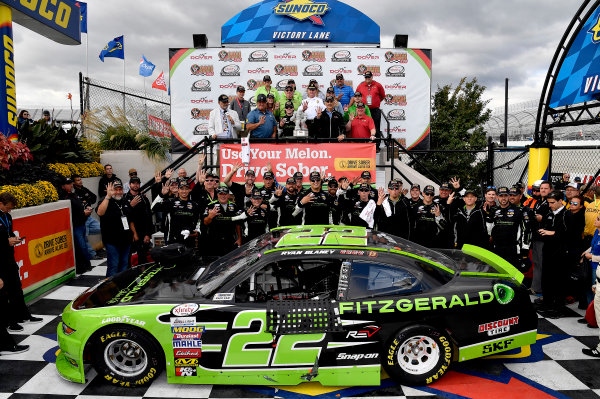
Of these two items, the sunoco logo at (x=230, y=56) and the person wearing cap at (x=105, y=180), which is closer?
the person wearing cap at (x=105, y=180)

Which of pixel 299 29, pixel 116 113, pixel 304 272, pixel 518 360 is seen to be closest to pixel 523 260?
pixel 518 360

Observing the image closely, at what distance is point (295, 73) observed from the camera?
42.0 feet

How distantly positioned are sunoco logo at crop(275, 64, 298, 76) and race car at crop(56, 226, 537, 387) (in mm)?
9591

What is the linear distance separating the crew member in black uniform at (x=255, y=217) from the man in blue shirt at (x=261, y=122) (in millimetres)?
3104

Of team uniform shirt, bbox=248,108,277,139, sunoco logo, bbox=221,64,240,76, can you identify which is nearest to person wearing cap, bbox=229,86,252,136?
team uniform shirt, bbox=248,108,277,139

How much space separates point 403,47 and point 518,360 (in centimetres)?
1034

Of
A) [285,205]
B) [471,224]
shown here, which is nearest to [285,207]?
[285,205]

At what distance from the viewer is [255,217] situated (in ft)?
21.0

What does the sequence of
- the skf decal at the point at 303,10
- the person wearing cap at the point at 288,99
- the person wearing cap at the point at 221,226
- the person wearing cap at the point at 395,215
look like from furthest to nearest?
1. the skf decal at the point at 303,10
2. the person wearing cap at the point at 288,99
3. the person wearing cap at the point at 395,215
4. the person wearing cap at the point at 221,226

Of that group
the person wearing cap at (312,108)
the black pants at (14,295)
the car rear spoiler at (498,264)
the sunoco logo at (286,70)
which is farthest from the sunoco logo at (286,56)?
the black pants at (14,295)

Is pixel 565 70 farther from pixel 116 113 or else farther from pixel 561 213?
pixel 116 113

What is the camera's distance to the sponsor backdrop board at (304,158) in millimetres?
8609

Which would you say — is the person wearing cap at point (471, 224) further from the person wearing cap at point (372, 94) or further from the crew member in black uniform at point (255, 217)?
the person wearing cap at point (372, 94)

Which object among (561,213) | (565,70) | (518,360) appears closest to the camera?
(518,360)
